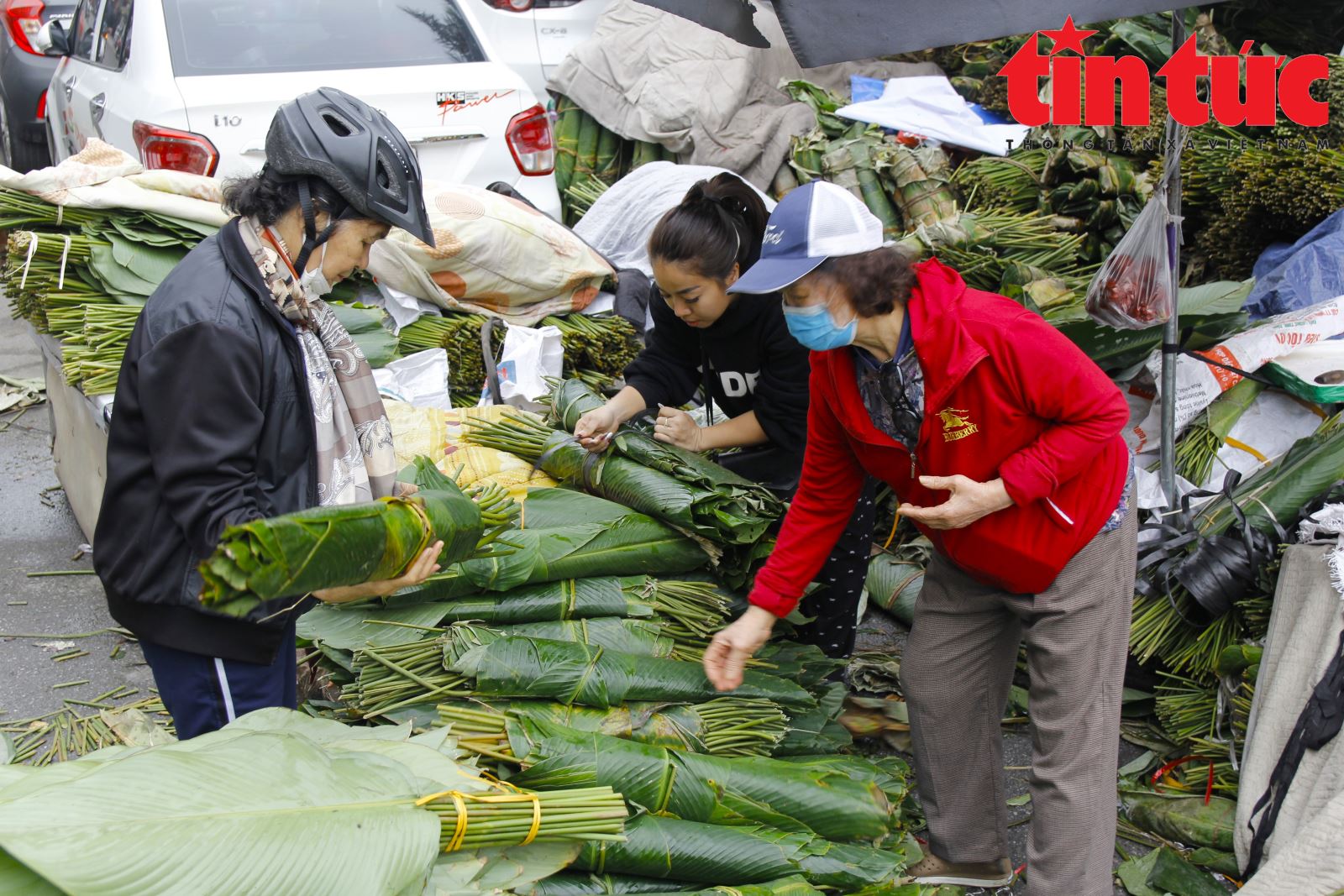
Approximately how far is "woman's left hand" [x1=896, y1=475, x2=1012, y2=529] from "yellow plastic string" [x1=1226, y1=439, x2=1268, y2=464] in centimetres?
196

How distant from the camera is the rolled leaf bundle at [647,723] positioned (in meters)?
2.37

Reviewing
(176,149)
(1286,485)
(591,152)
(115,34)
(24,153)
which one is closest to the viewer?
(1286,485)

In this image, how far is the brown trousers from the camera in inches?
99.2

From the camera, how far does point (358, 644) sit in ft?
8.73

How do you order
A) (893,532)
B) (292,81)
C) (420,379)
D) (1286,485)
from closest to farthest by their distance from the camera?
(1286,485) < (893,532) < (420,379) < (292,81)

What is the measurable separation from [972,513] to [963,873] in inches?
43.1

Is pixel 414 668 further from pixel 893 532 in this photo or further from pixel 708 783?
pixel 893 532

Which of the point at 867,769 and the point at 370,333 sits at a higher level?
the point at 370,333

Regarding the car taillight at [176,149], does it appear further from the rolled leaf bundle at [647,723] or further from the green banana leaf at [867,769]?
the green banana leaf at [867,769]

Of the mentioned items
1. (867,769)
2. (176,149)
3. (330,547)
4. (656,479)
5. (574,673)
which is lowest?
(867,769)

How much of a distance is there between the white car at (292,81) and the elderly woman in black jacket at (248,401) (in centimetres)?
288

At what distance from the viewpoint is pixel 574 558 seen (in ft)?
9.68

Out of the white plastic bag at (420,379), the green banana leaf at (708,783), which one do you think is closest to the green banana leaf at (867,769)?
the green banana leaf at (708,783)

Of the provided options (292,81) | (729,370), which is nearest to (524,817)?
(729,370)
